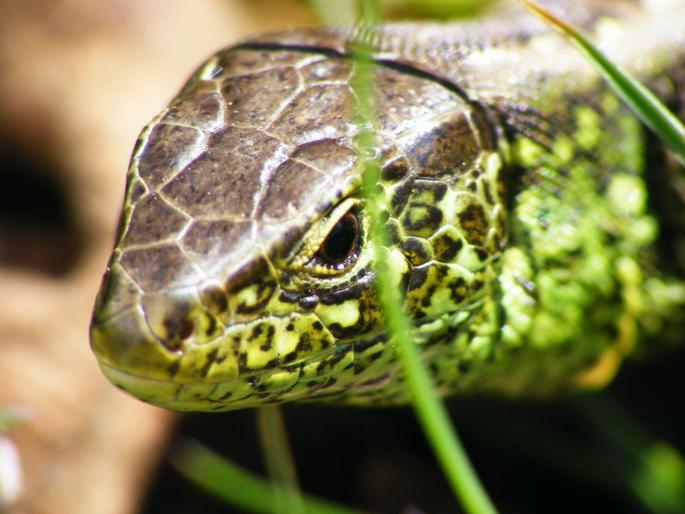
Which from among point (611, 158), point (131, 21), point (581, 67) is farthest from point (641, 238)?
point (131, 21)

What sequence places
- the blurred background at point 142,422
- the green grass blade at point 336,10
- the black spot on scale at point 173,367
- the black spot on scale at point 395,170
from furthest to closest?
the blurred background at point 142,422 → the green grass blade at point 336,10 → the black spot on scale at point 395,170 → the black spot on scale at point 173,367

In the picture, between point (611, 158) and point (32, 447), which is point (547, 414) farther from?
point (32, 447)

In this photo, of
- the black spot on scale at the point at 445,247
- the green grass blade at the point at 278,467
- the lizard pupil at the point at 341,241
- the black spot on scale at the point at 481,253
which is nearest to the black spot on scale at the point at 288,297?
the lizard pupil at the point at 341,241

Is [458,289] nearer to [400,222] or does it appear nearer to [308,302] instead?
[400,222]

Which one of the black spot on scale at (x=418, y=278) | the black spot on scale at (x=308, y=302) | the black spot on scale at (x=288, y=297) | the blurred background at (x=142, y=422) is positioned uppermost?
the black spot on scale at (x=288, y=297)

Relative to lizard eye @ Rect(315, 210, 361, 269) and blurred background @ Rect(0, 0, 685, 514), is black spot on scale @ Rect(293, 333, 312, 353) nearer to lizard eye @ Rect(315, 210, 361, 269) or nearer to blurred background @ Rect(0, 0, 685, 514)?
lizard eye @ Rect(315, 210, 361, 269)

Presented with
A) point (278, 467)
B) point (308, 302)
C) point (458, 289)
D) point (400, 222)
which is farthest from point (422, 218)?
point (278, 467)

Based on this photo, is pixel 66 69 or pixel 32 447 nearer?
pixel 32 447

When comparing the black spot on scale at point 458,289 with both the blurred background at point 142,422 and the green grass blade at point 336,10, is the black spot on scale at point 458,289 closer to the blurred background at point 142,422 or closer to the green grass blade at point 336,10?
the green grass blade at point 336,10

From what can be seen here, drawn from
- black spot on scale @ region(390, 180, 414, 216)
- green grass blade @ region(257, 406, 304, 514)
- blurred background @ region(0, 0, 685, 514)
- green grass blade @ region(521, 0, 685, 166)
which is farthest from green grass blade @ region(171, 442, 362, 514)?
green grass blade @ region(521, 0, 685, 166)
